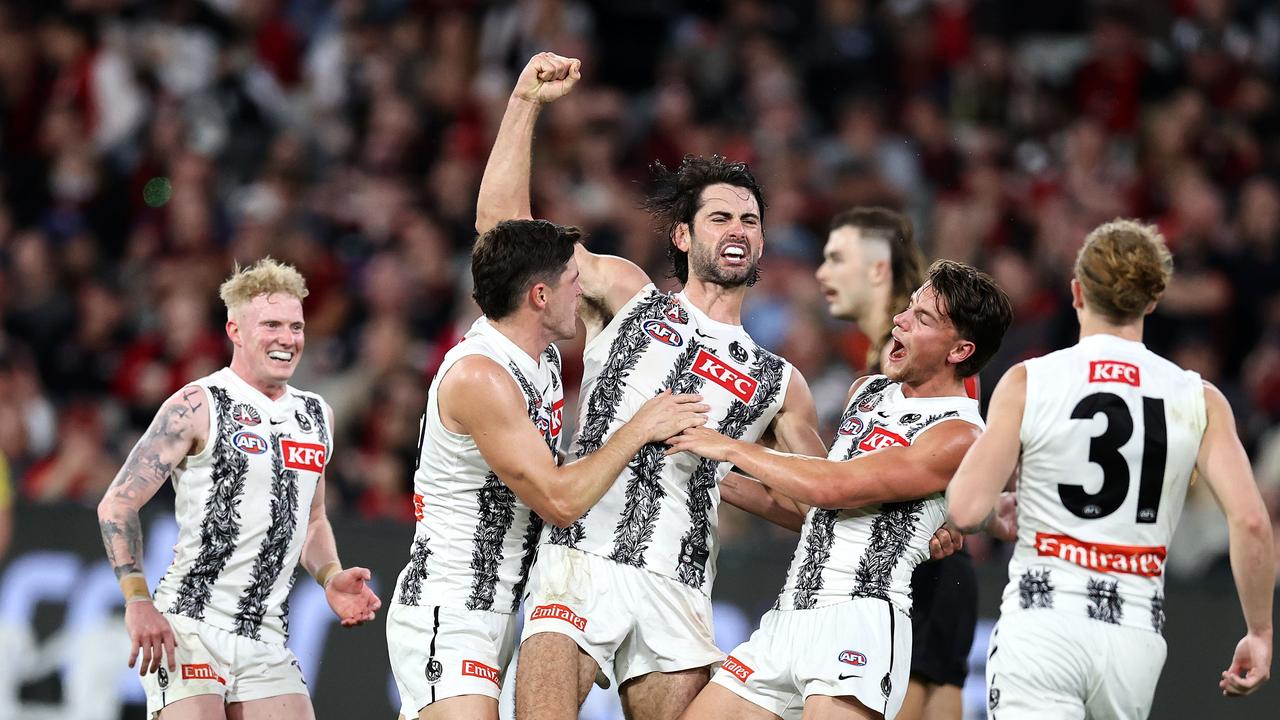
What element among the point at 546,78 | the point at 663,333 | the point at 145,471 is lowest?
the point at 145,471

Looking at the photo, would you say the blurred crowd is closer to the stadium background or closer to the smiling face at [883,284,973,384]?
the stadium background

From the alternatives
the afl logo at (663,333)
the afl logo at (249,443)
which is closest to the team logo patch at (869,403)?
the afl logo at (663,333)

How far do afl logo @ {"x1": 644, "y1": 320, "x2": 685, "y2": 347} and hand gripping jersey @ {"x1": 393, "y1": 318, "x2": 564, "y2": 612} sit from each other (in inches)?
20.5

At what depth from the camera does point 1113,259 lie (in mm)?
5422

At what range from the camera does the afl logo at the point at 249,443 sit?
6.52 metres

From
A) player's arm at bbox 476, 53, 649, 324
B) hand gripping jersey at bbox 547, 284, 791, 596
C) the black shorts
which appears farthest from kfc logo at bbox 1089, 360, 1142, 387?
player's arm at bbox 476, 53, 649, 324

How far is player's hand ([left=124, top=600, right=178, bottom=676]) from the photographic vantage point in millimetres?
6008

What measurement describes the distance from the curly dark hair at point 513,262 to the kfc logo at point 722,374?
704 mm

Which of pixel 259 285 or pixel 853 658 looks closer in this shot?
pixel 853 658

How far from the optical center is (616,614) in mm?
5988

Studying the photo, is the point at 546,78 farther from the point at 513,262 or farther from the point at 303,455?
the point at 303,455

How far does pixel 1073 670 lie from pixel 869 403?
60.4 inches

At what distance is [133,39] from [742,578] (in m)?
9.52

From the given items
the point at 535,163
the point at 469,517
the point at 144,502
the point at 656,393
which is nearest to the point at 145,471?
the point at 144,502
